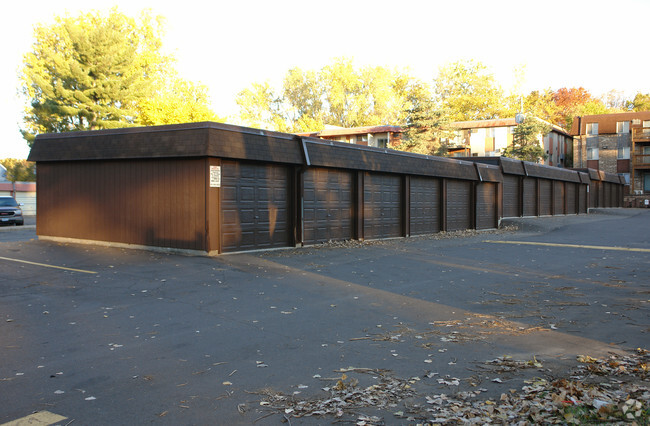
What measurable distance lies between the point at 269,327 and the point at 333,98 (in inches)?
2665

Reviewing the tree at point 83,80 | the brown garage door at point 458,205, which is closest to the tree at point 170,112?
the tree at point 83,80

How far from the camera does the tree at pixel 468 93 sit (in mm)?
72000

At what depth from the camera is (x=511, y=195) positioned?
3541 centimetres

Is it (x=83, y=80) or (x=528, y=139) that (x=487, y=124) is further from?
(x=83, y=80)

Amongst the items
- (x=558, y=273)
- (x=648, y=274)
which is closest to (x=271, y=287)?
(x=558, y=273)

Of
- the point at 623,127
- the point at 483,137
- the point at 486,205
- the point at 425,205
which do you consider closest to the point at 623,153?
the point at 623,127

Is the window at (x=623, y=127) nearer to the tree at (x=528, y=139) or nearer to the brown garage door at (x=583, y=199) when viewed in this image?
the tree at (x=528, y=139)

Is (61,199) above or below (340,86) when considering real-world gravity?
below

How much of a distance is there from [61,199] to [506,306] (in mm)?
14738

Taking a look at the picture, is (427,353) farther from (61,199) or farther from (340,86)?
(340,86)

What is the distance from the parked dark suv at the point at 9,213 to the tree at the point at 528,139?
4554 centimetres

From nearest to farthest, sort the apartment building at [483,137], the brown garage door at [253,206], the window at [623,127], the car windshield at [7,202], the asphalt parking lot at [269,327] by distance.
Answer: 1. the asphalt parking lot at [269,327]
2. the brown garage door at [253,206]
3. the car windshield at [7,202]
4. the apartment building at [483,137]
5. the window at [623,127]

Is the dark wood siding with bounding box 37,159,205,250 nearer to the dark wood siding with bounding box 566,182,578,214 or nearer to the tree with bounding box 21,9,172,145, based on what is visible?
the tree with bounding box 21,9,172,145

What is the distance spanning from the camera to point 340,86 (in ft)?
237
